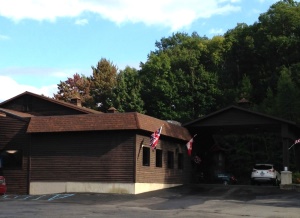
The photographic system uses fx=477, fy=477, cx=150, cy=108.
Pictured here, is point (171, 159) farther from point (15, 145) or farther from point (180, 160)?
point (15, 145)

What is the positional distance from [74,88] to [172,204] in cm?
5239

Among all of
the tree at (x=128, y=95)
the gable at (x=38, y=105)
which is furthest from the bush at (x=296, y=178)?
the tree at (x=128, y=95)

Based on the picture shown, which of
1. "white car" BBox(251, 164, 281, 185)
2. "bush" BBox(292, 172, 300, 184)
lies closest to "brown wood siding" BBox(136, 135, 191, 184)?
"white car" BBox(251, 164, 281, 185)

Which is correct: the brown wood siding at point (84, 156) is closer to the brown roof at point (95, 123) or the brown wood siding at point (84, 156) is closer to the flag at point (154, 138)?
the brown roof at point (95, 123)

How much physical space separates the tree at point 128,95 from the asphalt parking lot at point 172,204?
23250mm

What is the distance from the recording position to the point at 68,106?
37.5 meters

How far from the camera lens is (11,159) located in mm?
29328

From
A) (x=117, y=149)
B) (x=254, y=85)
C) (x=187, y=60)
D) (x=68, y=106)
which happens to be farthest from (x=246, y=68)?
(x=117, y=149)

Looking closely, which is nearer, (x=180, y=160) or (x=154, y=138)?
(x=154, y=138)

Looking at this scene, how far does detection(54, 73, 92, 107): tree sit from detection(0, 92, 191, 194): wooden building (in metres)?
37.9

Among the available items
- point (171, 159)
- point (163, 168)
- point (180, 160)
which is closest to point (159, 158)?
point (163, 168)

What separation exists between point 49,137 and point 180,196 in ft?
28.8

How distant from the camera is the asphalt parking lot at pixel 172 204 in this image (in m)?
17.3

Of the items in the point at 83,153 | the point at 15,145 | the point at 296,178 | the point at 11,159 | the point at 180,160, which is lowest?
the point at 296,178
